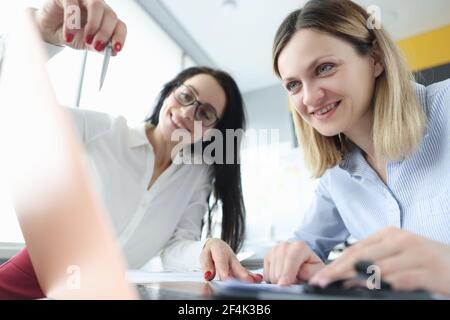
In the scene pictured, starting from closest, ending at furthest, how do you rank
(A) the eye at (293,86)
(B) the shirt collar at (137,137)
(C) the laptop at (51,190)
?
(C) the laptop at (51,190) < (A) the eye at (293,86) < (B) the shirt collar at (137,137)

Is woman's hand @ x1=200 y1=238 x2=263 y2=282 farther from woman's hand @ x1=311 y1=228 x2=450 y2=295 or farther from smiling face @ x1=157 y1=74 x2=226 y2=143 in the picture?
smiling face @ x1=157 y1=74 x2=226 y2=143

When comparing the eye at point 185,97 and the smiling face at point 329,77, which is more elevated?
the eye at point 185,97

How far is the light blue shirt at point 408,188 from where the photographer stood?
39 centimetres

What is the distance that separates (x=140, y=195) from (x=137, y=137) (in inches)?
4.9

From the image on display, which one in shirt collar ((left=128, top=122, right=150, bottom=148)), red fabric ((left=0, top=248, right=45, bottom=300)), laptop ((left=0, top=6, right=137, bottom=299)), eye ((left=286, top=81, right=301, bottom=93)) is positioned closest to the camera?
laptop ((left=0, top=6, right=137, bottom=299))

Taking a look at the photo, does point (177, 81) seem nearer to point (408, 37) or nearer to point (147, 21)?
point (147, 21)

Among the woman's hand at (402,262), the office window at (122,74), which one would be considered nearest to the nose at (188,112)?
the office window at (122,74)

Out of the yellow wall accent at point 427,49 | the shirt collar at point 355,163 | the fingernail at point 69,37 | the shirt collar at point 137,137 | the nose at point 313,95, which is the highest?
the yellow wall accent at point 427,49

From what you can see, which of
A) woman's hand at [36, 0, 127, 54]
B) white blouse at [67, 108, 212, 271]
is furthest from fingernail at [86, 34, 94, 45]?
white blouse at [67, 108, 212, 271]

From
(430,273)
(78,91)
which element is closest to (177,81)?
(78,91)

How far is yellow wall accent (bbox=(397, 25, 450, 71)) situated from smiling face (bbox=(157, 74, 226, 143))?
1.20ft

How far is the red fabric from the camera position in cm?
32

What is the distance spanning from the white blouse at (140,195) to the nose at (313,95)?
0.28 metres

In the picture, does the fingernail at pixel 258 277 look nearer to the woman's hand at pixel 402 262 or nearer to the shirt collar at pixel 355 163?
the woman's hand at pixel 402 262
